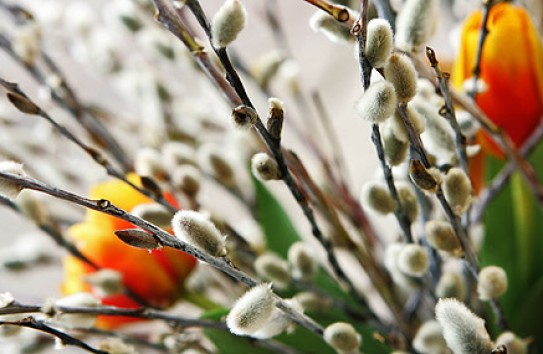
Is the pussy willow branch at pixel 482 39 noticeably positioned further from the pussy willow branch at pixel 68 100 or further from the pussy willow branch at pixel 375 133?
the pussy willow branch at pixel 68 100

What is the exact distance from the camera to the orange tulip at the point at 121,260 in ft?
1.02

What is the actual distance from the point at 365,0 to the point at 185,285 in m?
0.19

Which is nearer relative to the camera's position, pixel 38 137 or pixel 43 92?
pixel 43 92

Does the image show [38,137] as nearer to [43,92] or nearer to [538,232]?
[43,92]

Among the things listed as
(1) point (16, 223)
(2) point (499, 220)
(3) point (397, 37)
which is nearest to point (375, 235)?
(2) point (499, 220)

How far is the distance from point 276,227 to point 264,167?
5.7 inches

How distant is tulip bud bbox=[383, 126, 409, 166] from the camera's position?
22 centimetres

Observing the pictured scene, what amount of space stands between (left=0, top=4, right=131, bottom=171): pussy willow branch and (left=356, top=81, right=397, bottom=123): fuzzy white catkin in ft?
0.57

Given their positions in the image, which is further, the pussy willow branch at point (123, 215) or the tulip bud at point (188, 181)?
the tulip bud at point (188, 181)

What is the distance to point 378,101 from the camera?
188 millimetres

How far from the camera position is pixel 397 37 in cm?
24

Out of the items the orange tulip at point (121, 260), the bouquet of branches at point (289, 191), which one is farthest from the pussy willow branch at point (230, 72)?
the orange tulip at point (121, 260)

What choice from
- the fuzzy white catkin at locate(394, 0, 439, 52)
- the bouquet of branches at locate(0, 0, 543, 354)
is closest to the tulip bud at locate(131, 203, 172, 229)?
the bouquet of branches at locate(0, 0, 543, 354)

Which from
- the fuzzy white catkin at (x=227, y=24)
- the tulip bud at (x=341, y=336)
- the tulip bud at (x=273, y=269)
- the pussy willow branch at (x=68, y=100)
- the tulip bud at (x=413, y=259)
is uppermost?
the pussy willow branch at (x=68, y=100)
